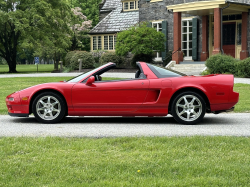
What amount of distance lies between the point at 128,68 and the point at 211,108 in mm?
23598

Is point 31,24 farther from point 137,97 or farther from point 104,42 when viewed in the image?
point 137,97

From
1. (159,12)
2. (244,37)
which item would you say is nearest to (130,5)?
A: (159,12)

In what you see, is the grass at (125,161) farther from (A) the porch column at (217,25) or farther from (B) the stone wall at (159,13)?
(B) the stone wall at (159,13)

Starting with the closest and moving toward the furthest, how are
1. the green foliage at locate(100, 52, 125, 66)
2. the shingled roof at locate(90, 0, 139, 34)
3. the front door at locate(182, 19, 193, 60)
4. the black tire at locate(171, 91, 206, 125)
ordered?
the black tire at locate(171, 91, 206, 125) < the front door at locate(182, 19, 193, 60) < the green foliage at locate(100, 52, 125, 66) < the shingled roof at locate(90, 0, 139, 34)

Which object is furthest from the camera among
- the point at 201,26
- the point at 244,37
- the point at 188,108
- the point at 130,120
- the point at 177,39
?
the point at 201,26

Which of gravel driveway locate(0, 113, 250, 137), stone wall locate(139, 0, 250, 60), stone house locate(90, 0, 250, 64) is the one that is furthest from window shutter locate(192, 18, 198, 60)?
gravel driveway locate(0, 113, 250, 137)

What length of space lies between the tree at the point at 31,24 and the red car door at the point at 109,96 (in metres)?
26.9

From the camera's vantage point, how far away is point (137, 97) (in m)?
7.32

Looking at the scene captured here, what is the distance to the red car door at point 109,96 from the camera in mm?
7324

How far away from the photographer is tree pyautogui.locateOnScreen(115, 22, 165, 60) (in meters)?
27.0

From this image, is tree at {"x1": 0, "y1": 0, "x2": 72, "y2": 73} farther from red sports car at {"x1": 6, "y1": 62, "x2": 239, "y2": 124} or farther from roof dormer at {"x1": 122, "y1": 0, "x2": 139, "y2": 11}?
red sports car at {"x1": 6, "y1": 62, "x2": 239, "y2": 124}

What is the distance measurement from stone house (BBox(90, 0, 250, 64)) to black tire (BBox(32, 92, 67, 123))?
17.2 m

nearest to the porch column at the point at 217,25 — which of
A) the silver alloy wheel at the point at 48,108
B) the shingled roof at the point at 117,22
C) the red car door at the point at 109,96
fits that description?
the shingled roof at the point at 117,22

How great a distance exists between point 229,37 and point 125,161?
22702mm
